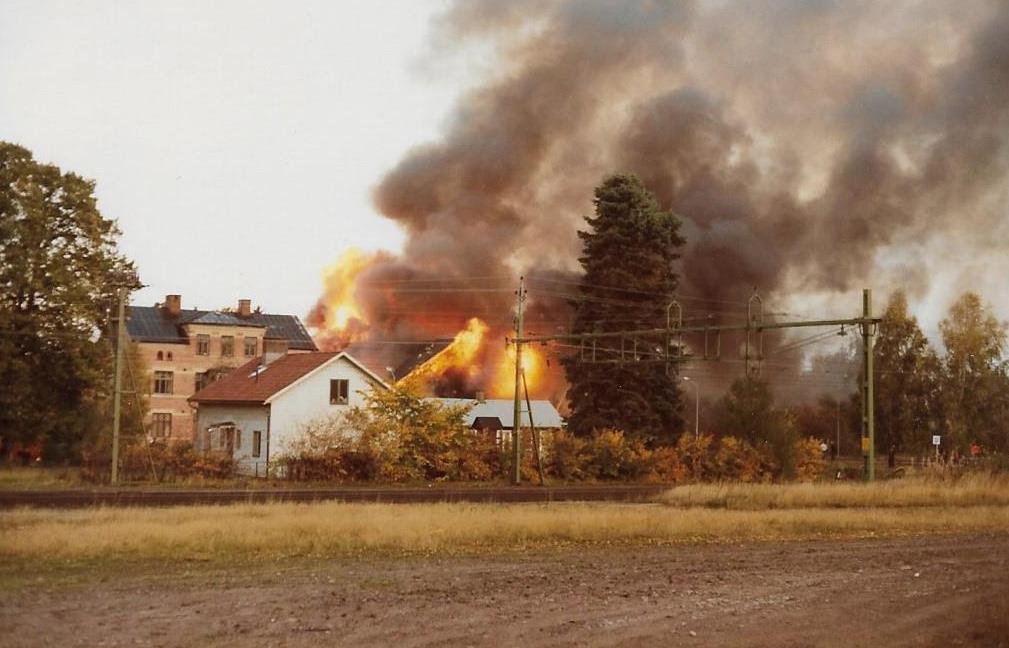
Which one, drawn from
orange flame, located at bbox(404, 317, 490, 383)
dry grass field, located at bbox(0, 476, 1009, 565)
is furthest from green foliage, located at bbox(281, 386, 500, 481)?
orange flame, located at bbox(404, 317, 490, 383)

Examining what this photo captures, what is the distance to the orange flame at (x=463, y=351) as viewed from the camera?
7262 centimetres

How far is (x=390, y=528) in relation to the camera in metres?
21.7

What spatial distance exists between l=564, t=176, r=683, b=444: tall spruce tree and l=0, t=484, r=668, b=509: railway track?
14310 millimetres

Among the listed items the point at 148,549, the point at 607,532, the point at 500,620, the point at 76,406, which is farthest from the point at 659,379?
the point at 500,620

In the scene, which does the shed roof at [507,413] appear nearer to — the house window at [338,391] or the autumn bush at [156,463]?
the house window at [338,391]

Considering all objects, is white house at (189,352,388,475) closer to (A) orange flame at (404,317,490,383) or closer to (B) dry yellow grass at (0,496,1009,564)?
(A) orange flame at (404,317,490,383)

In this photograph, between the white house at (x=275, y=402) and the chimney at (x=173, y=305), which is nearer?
the white house at (x=275, y=402)

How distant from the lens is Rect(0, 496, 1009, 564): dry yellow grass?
18781 mm

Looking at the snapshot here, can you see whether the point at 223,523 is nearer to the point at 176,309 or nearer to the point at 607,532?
the point at 607,532

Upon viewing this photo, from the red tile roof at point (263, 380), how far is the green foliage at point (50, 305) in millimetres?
5746

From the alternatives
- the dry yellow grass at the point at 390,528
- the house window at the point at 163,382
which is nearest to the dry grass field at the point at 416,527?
the dry yellow grass at the point at 390,528

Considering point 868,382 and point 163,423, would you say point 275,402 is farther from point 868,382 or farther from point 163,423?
point 163,423

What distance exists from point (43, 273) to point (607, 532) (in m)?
35.8

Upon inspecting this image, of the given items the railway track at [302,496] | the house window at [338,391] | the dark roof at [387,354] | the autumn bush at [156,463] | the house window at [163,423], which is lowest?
the railway track at [302,496]
